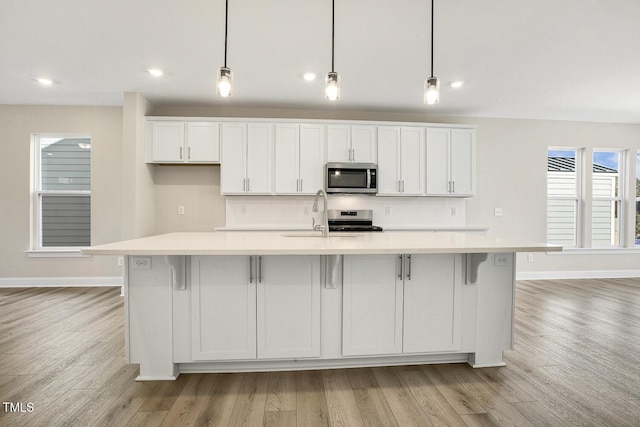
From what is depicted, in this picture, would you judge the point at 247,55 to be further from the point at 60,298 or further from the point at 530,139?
the point at 530,139

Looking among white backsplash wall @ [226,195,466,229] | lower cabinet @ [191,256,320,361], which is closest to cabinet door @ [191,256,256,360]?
lower cabinet @ [191,256,320,361]

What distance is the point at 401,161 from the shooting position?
4551 millimetres

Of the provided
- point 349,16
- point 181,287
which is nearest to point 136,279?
point 181,287

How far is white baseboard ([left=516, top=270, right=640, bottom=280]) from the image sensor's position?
16.9 ft

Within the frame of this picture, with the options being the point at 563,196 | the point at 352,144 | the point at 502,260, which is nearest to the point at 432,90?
the point at 502,260

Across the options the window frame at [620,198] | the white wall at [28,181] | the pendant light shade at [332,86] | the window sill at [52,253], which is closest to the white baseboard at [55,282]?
the white wall at [28,181]

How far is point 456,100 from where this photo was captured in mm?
4344

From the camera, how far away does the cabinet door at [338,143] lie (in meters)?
4.45

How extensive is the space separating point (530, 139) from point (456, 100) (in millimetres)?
1756

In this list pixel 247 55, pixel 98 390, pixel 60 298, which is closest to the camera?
pixel 98 390

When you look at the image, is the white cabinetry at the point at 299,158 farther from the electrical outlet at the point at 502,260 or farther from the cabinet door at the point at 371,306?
the electrical outlet at the point at 502,260

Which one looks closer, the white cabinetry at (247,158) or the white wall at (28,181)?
the white cabinetry at (247,158)

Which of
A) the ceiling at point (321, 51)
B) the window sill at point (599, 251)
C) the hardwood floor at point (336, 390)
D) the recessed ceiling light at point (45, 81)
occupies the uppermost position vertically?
the ceiling at point (321, 51)

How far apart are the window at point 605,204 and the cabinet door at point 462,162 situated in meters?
2.50
